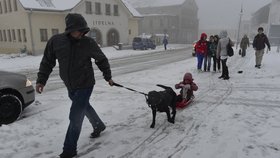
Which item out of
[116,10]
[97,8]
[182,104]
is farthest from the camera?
[116,10]

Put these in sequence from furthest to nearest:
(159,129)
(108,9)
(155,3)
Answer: (155,3) < (108,9) < (159,129)

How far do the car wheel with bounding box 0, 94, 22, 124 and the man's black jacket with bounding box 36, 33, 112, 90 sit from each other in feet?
6.58

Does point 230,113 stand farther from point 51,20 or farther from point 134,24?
point 134,24

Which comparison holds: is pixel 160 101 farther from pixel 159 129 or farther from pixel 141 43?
pixel 141 43

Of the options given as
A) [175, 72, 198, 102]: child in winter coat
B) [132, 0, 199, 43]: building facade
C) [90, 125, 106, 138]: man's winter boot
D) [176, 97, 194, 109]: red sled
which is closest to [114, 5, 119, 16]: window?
[132, 0, 199, 43]: building facade

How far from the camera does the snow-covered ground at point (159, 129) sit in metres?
4.20

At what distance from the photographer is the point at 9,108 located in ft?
18.1

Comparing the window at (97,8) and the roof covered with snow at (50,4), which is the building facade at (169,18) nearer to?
the window at (97,8)

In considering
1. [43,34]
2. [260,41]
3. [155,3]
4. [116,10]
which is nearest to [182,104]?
[260,41]

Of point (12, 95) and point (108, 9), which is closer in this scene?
point (12, 95)

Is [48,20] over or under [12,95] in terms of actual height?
over

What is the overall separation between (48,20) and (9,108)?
23.2 meters

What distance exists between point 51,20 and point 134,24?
46.0 feet

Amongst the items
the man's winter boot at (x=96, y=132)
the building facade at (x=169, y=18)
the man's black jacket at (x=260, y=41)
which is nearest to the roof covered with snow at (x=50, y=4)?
the man's black jacket at (x=260, y=41)
